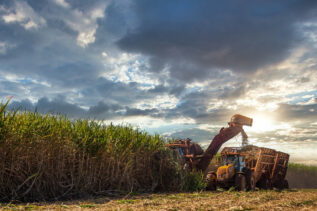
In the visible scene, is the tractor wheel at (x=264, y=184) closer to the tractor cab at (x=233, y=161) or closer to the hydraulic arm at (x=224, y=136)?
the tractor cab at (x=233, y=161)

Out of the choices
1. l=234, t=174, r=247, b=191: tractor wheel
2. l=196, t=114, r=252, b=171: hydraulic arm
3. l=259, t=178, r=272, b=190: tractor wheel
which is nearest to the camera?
l=234, t=174, r=247, b=191: tractor wheel

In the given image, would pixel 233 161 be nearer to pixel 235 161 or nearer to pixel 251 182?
pixel 235 161

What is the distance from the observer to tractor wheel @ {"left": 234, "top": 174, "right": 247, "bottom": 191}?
14.1m

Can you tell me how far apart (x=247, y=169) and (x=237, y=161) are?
0.68 meters

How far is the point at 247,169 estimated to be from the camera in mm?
14898

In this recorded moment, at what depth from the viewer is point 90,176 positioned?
1084 centimetres

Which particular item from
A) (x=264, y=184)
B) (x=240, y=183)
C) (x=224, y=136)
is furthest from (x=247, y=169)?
(x=224, y=136)

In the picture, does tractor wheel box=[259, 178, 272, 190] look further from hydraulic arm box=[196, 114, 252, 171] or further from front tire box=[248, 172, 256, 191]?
hydraulic arm box=[196, 114, 252, 171]

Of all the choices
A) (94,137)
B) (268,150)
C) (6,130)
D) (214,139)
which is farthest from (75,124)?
(268,150)

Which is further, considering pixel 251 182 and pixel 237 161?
pixel 237 161

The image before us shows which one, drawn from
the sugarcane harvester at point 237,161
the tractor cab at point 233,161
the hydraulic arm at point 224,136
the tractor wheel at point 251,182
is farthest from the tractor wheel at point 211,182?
the tractor wheel at point 251,182

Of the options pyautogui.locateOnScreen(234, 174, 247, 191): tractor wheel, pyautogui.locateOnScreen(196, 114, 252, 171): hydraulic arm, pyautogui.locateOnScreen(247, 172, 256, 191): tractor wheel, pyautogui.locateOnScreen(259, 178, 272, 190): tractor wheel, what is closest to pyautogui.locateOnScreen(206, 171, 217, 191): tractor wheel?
pyautogui.locateOnScreen(234, 174, 247, 191): tractor wheel

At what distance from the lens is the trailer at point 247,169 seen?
1421 centimetres

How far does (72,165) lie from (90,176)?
76 cm
